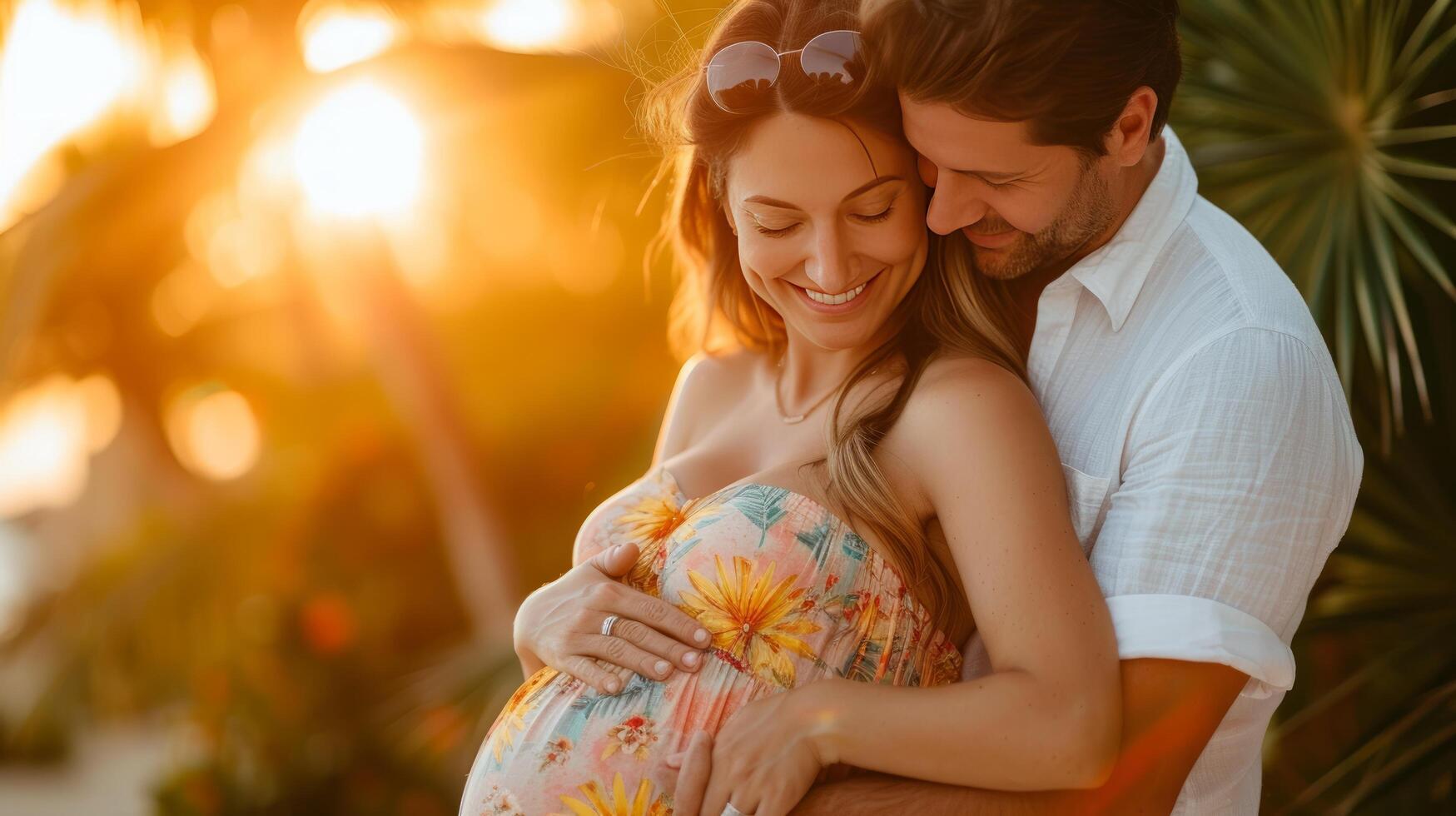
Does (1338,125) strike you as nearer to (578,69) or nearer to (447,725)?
(578,69)

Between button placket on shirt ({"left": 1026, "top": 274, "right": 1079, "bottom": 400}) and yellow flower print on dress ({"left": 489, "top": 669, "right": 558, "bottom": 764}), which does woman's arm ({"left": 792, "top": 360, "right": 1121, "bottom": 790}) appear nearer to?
button placket on shirt ({"left": 1026, "top": 274, "right": 1079, "bottom": 400})

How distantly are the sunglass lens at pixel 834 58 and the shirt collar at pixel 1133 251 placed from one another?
0.45 meters

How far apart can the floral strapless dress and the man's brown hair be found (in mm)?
635

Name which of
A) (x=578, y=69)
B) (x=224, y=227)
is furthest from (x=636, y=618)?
(x=224, y=227)

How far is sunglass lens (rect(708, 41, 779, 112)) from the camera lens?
1.81 m

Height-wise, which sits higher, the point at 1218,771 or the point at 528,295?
the point at 528,295

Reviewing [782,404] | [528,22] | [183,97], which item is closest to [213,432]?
[183,97]

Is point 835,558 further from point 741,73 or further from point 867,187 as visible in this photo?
point 741,73

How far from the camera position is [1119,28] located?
1736 millimetres

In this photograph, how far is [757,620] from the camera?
5.81 ft

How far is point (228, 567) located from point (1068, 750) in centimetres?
596

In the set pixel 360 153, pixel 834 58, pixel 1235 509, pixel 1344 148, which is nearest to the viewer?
pixel 1235 509

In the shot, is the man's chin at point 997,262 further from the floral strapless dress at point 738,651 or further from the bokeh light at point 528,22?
the bokeh light at point 528,22

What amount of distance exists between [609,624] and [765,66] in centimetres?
86
